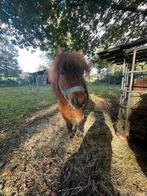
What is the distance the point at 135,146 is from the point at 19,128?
3183mm

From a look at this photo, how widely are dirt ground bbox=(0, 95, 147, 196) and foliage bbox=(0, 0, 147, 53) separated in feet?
11.2

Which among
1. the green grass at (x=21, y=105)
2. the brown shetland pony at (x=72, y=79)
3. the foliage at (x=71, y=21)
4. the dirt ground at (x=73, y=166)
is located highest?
the foliage at (x=71, y=21)

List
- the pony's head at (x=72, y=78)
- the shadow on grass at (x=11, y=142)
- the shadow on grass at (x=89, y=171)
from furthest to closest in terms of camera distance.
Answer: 1. the shadow on grass at (x=11, y=142)
2. the pony's head at (x=72, y=78)
3. the shadow on grass at (x=89, y=171)

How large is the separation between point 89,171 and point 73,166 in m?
0.29

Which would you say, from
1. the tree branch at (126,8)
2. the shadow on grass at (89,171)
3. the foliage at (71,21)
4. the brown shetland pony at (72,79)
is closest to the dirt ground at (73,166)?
the shadow on grass at (89,171)

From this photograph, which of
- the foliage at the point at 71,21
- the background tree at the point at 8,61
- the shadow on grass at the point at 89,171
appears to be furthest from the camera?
the background tree at the point at 8,61

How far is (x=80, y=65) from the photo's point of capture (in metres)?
2.28

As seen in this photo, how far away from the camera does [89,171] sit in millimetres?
2281

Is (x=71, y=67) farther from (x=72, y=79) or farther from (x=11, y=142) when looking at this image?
(x=11, y=142)

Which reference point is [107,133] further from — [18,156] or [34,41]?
[34,41]

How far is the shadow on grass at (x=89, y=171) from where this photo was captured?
1980 millimetres

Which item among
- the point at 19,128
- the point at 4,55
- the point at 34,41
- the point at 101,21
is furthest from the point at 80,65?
the point at 4,55

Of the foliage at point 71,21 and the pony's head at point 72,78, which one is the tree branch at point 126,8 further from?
the pony's head at point 72,78

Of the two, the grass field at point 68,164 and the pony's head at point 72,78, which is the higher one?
the pony's head at point 72,78
